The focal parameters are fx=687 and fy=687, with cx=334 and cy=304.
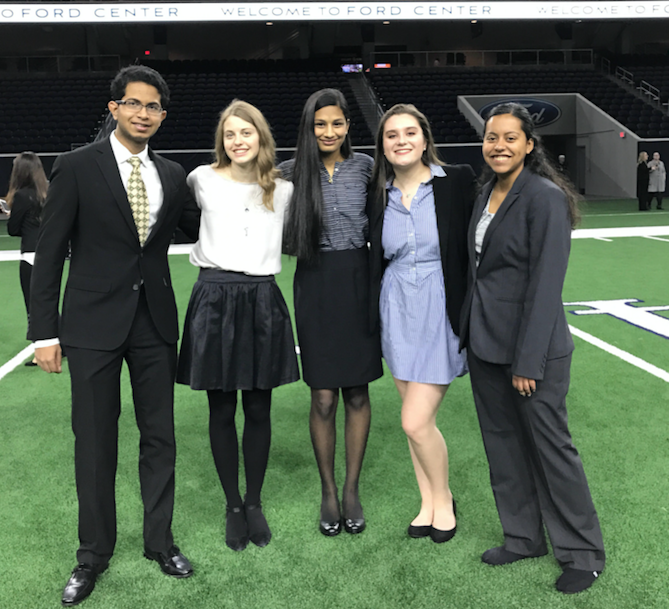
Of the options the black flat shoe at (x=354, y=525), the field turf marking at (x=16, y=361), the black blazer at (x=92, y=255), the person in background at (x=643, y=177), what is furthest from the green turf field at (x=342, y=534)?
the person in background at (x=643, y=177)

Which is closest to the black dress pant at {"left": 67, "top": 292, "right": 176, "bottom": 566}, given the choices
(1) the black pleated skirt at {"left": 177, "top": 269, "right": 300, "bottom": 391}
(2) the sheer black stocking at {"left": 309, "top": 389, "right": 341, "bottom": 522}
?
(1) the black pleated skirt at {"left": 177, "top": 269, "right": 300, "bottom": 391}

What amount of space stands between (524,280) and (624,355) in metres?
3.40

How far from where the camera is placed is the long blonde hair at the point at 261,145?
2.63 m

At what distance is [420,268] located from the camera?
267 centimetres

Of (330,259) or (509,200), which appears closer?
(509,200)

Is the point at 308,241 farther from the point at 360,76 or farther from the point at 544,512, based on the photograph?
the point at 360,76

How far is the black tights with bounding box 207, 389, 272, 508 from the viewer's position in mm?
2834

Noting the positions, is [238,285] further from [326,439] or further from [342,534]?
[342,534]

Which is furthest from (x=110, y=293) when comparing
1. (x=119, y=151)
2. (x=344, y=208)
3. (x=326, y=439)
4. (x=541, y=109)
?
(x=541, y=109)

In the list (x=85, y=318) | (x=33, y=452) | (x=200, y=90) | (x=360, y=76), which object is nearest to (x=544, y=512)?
(x=85, y=318)

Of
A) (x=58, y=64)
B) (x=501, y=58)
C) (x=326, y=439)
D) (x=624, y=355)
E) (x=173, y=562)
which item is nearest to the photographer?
(x=173, y=562)

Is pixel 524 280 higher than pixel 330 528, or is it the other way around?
pixel 524 280

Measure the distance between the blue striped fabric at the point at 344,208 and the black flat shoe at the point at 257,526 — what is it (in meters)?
1.14

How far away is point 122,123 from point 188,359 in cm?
94
